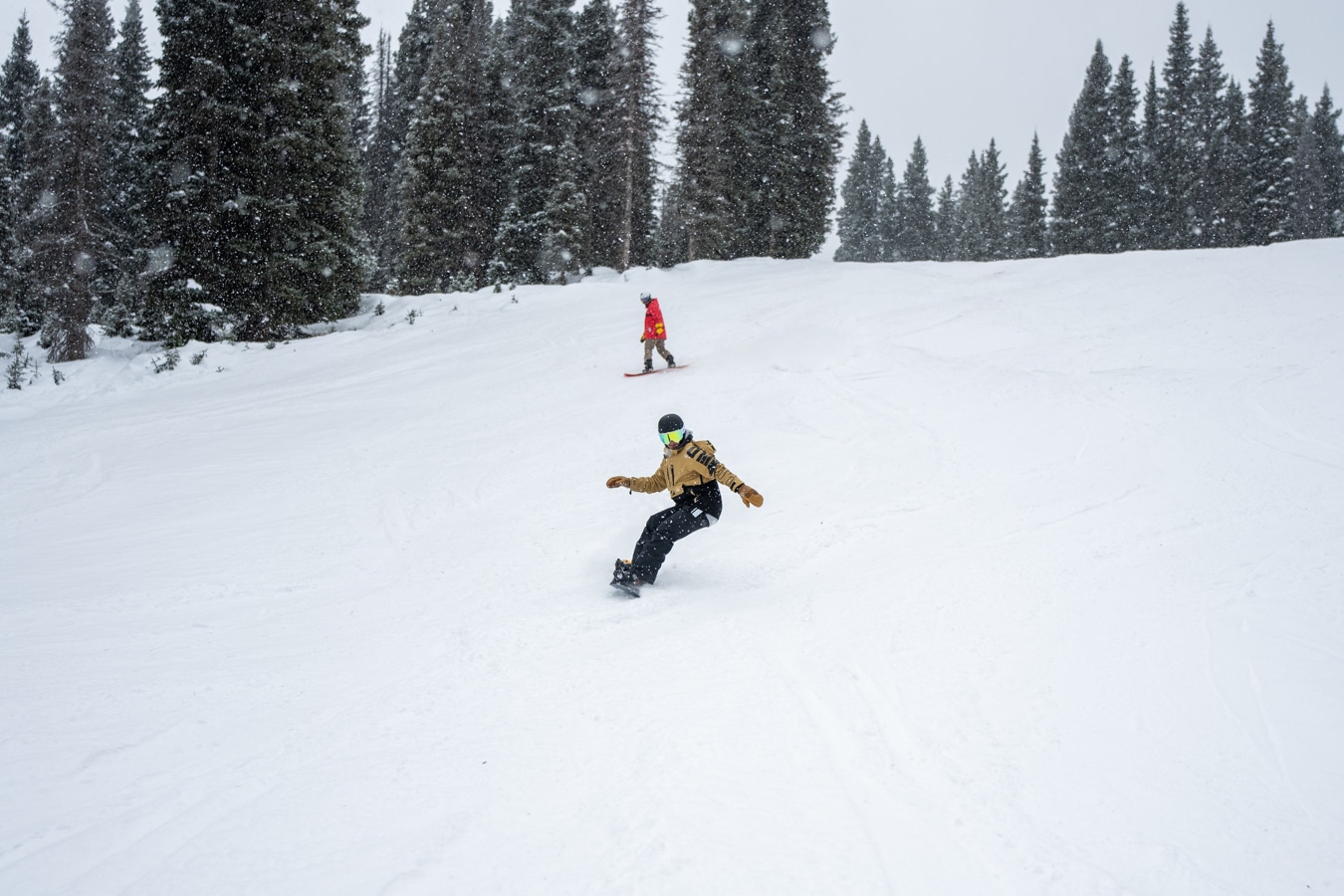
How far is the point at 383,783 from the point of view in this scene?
3.52 metres

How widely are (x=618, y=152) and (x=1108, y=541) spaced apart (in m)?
27.2

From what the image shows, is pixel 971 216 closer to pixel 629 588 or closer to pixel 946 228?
pixel 946 228

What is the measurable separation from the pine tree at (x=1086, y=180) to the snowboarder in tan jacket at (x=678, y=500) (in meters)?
42.7

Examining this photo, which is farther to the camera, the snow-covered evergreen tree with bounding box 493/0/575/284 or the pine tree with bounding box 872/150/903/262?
the pine tree with bounding box 872/150/903/262

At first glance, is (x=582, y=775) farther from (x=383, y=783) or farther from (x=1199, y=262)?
(x=1199, y=262)

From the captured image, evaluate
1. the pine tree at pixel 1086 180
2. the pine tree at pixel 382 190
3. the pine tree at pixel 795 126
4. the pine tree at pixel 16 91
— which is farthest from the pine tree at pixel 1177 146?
the pine tree at pixel 16 91

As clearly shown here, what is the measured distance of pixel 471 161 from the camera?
32.6 metres

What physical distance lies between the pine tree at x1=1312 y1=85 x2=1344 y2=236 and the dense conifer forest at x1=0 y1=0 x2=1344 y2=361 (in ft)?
0.87

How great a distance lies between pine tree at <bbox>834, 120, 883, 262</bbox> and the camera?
237 ft

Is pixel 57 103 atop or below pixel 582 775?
atop

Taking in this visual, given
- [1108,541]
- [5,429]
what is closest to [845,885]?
[1108,541]

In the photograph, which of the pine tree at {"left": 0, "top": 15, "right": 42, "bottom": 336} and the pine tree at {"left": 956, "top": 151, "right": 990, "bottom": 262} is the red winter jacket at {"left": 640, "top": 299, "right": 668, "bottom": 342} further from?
the pine tree at {"left": 956, "top": 151, "right": 990, "bottom": 262}

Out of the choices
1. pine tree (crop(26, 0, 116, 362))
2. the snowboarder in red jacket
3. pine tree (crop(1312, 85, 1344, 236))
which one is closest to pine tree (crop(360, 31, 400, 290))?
pine tree (crop(26, 0, 116, 362))

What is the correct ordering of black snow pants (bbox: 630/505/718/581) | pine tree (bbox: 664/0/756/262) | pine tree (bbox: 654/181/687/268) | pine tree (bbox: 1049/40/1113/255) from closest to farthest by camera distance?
black snow pants (bbox: 630/505/718/581) < pine tree (bbox: 664/0/756/262) < pine tree (bbox: 654/181/687/268) < pine tree (bbox: 1049/40/1113/255)
